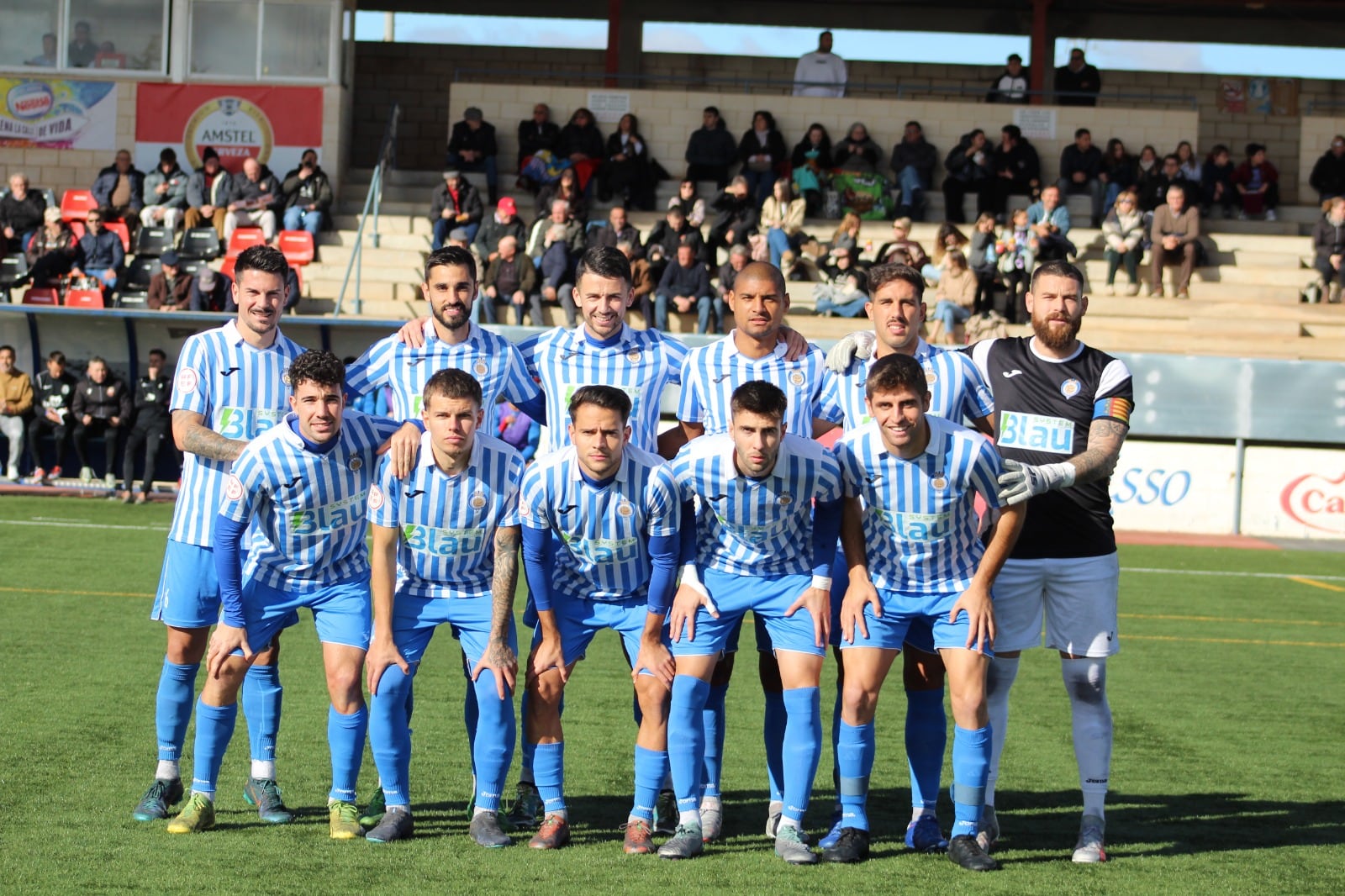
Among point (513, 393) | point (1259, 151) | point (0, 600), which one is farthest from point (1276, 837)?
point (1259, 151)

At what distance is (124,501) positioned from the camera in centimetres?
1512

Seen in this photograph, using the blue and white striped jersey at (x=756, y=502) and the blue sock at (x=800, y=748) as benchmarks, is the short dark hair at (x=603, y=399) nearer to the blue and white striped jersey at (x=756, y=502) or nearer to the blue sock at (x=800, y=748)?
the blue and white striped jersey at (x=756, y=502)

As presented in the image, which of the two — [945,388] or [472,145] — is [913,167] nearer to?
[472,145]

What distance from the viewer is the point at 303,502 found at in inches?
196

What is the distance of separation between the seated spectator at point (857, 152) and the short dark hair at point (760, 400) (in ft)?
54.6

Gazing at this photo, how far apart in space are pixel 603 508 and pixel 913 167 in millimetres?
16945

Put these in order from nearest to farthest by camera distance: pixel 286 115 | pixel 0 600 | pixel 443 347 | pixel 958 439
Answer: pixel 958 439 < pixel 443 347 < pixel 0 600 < pixel 286 115

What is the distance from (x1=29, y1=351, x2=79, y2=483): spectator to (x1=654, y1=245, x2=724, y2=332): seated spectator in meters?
6.53

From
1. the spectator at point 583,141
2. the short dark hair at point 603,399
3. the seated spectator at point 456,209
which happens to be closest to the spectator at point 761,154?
the spectator at point 583,141

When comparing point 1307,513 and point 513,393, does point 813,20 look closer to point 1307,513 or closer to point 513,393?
point 1307,513

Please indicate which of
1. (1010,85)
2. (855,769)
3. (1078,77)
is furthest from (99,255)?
(855,769)

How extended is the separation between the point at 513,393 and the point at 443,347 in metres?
0.32

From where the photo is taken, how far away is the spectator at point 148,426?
15.3 m

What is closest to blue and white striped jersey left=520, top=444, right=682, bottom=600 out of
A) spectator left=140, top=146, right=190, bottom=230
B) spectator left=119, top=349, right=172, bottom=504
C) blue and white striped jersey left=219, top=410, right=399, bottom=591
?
blue and white striped jersey left=219, top=410, right=399, bottom=591
